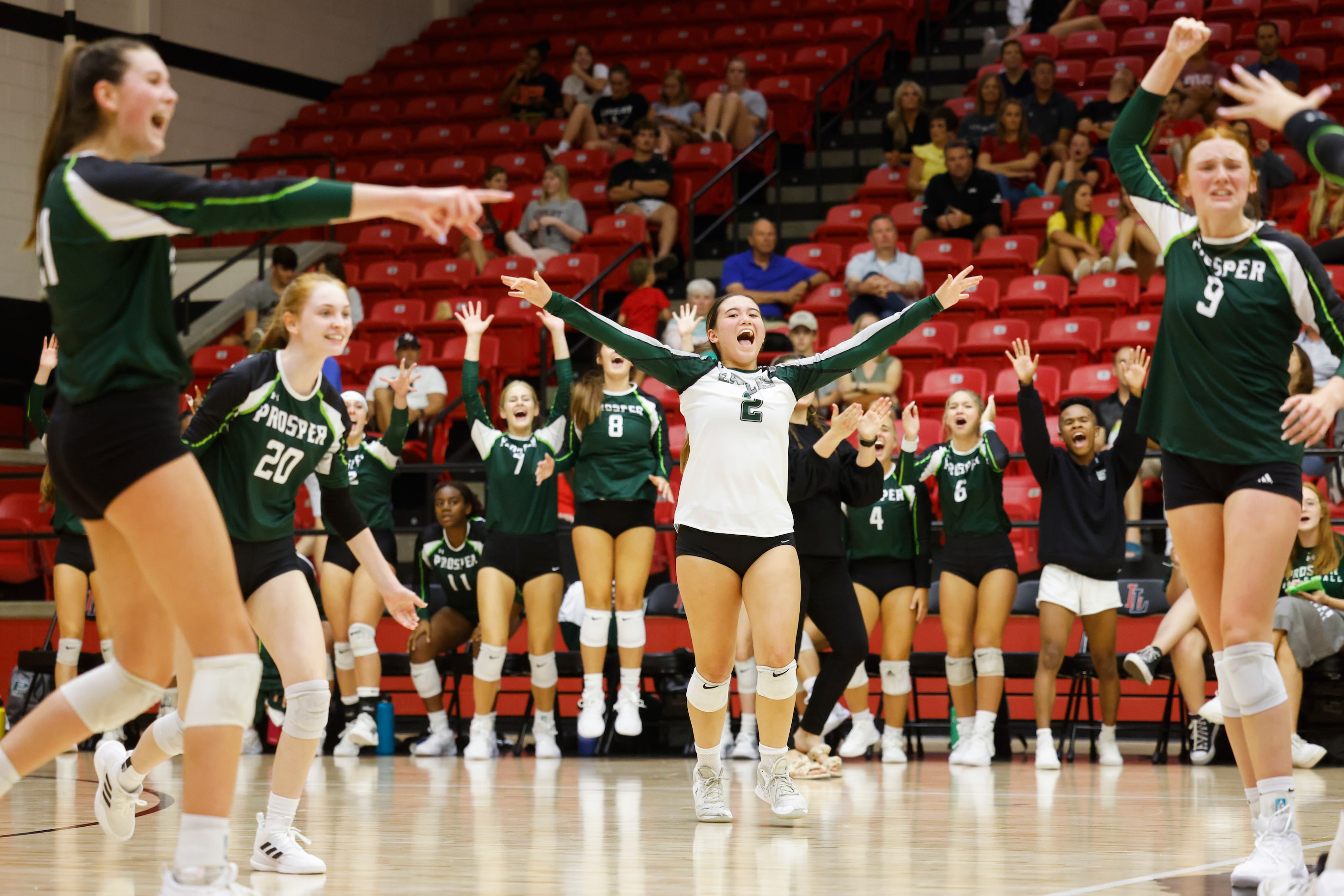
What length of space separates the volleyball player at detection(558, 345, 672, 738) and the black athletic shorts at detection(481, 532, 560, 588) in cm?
27

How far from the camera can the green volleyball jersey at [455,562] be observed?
9477 millimetres

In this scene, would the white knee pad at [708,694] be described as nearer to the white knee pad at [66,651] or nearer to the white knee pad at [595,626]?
the white knee pad at [595,626]

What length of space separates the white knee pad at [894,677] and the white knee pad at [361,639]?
332cm

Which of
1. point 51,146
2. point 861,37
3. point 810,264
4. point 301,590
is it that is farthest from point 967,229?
point 51,146

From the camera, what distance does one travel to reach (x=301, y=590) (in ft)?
14.5

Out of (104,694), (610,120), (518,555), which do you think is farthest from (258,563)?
(610,120)

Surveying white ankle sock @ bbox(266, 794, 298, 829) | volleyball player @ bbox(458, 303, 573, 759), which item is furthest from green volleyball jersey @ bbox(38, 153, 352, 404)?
volleyball player @ bbox(458, 303, 573, 759)

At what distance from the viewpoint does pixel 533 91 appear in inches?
653

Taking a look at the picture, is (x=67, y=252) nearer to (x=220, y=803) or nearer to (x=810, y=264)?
(x=220, y=803)

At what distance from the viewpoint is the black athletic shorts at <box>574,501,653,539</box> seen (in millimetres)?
8734

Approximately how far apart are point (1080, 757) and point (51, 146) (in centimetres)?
739

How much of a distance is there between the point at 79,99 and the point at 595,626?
5.92 m

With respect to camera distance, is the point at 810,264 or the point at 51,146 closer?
the point at 51,146

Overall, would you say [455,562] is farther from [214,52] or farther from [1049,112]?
[214,52]
